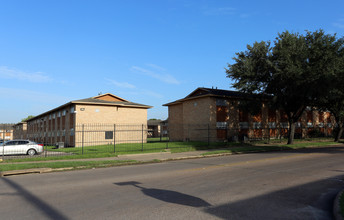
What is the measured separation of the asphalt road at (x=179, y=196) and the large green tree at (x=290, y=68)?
546 inches

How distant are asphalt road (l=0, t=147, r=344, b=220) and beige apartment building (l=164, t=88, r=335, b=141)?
20.4 meters

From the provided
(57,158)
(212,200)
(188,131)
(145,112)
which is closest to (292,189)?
(212,200)

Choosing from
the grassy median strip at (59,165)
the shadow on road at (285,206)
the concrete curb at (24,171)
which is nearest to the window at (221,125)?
the grassy median strip at (59,165)

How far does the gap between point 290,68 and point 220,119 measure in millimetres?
10889

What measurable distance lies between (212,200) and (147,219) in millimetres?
1996

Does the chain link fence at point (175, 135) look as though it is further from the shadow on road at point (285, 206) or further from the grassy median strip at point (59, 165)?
the shadow on road at point (285, 206)

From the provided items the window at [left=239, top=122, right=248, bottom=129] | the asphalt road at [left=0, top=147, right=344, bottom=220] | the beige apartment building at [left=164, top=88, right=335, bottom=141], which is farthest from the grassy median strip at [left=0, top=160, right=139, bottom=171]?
the window at [left=239, top=122, right=248, bottom=129]

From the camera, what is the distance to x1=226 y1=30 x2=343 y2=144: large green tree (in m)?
21.9

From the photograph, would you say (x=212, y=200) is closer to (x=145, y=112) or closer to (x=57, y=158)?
(x=57, y=158)

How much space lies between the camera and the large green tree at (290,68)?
2189 centimetres

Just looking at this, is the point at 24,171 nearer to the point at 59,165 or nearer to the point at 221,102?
the point at 59,165

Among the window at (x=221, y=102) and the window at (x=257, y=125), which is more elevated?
the window at (x=221, y=102)

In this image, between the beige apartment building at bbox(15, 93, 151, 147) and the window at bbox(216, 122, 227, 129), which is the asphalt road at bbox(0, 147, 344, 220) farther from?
the beige apartment building at bbox(15, 93, 151, 147)

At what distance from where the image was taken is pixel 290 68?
71.7 feet
